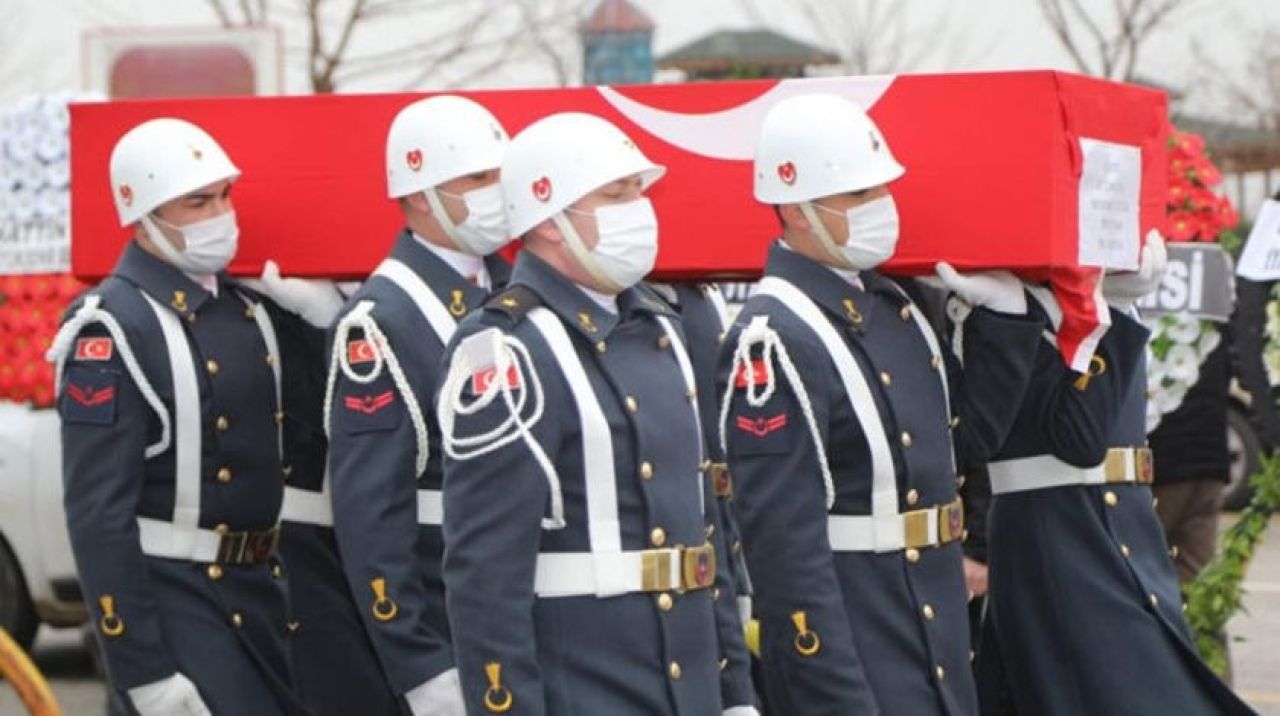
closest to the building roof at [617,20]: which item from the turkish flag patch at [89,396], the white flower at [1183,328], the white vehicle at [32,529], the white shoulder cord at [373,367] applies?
the white vehicle at [32,529]

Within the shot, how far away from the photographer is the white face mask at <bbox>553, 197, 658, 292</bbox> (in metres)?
6.17

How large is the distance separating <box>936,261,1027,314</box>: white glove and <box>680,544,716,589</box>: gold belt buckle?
112 cm

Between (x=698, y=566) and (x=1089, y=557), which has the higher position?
(x=698, y=566)

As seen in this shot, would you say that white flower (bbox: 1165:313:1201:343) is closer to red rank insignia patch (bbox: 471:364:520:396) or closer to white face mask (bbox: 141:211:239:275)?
white face mask (bbox: 141:211:239:275)

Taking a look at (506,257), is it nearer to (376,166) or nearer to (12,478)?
(376,166)

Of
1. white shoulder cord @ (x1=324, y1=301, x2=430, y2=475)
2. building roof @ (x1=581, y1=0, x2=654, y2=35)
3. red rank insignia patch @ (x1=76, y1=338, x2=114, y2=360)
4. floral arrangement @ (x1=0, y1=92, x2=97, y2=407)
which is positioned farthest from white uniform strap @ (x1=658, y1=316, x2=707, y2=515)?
building roof @ (x1=581, y1=0, x2=654, y2=35)

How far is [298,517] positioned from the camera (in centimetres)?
812

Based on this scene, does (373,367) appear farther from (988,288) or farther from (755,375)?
(988,288)

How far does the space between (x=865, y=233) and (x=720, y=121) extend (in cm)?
82

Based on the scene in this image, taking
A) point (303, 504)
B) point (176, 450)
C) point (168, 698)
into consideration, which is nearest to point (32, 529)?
point (303, 504)

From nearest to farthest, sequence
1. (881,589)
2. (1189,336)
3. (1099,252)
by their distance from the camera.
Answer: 1. (881,589)
2. (1099,252)
3. (1189,336)

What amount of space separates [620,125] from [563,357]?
66.1 inches

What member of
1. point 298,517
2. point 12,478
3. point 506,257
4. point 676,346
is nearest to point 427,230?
point 506,257

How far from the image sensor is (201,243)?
7.79 metres
